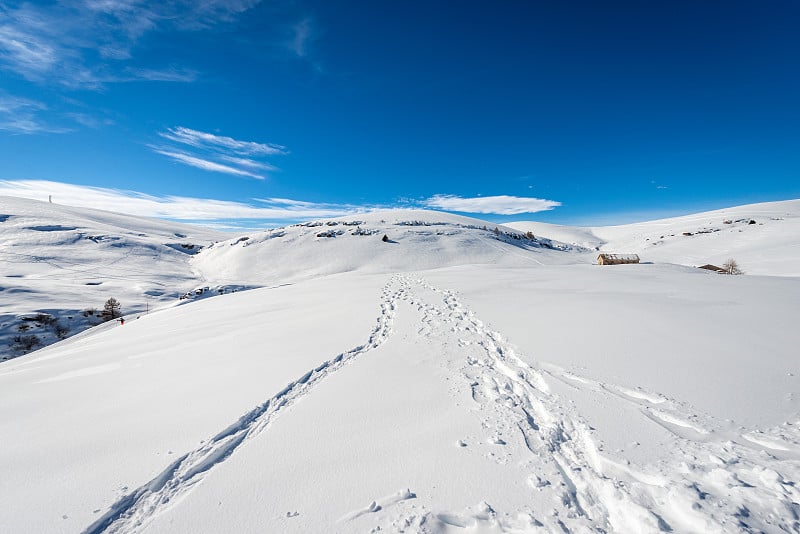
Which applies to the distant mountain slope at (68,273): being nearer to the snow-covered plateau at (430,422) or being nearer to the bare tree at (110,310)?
the bare tree at (110,310)

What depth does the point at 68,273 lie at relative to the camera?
49.2 m

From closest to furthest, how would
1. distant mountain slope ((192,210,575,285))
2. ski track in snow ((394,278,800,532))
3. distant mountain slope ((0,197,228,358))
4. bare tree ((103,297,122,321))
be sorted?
ski track in snow ((394,278,800,532))
distant mountain slope ((0,197,228,358))
bare tree ((103,297,122,321))
distant mountain slope ((192,210,575,285))

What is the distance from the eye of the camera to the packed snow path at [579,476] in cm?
271

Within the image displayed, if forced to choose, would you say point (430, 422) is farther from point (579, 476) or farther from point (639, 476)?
point (639, 476)

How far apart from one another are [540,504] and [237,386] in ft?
16.9

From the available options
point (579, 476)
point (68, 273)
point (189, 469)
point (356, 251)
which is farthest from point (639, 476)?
point (68, 273)

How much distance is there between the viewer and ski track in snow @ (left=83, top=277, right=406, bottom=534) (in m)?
2.95

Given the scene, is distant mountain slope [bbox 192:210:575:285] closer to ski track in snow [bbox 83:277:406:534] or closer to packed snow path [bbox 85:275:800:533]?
ski track in snow [bbox 83:277:406:534]

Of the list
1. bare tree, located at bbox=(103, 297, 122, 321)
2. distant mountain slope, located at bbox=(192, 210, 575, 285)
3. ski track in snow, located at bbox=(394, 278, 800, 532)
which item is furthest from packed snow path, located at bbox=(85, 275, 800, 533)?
distant mountain slope, located at bbox=(192, 210, 575, 285)

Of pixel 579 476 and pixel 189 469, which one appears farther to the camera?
pixel 189 469

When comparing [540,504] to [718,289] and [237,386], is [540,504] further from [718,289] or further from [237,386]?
[718,289]

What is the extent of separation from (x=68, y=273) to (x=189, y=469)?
67233 millimetres

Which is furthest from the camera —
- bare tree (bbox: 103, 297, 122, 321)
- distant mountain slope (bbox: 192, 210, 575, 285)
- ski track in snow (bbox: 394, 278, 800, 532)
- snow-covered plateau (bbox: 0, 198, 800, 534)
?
distant mountain slope (bbox: 192, 210, 575, 285)

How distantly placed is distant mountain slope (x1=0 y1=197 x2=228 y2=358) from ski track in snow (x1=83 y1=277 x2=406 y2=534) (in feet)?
106
